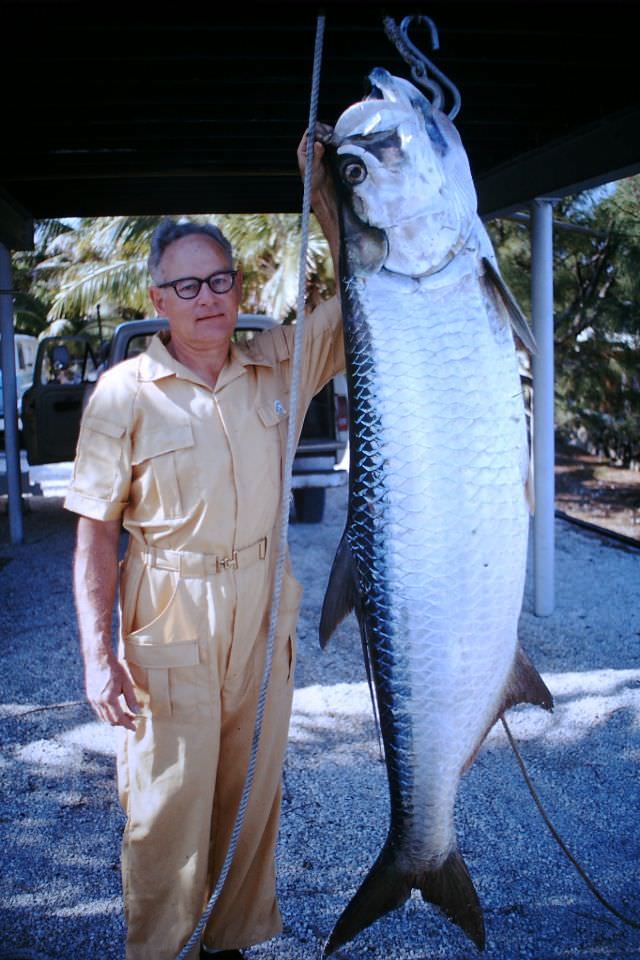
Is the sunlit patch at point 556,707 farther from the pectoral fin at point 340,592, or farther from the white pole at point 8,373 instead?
the white pole at point 8,373

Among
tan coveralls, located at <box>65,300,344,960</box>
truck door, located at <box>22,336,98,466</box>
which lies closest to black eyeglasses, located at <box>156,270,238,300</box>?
tan coveralls, located at <box>65,300,344,960</box>

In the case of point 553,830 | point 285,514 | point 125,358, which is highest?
point 125,358

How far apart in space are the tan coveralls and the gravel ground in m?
0.78

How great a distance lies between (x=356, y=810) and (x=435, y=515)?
2210mm

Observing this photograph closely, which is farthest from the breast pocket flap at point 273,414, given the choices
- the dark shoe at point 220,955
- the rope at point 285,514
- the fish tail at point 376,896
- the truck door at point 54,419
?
the truck door at point 54,419

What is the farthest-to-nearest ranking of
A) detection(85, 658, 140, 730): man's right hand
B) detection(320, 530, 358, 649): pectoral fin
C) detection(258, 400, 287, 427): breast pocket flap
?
detection(258, 400, 287, 427): breast pocket flap < detection(85, 658, 140, 730): man's right hand < detection(320, 530, 358, 649): pectoral fin

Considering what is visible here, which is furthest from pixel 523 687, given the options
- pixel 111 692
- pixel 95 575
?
pixel 95 575

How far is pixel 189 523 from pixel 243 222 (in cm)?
1247

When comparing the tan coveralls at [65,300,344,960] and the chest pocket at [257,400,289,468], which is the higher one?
the chest pocket at [257,400,289,468]

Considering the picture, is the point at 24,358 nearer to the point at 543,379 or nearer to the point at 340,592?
the point at 543,379

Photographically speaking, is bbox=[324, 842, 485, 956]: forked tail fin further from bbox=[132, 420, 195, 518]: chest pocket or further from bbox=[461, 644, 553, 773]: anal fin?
bbox=[132, 420, 195, 518]: chest pocket

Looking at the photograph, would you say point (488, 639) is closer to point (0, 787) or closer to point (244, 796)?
point (244, 796)

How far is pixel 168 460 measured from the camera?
7.24 feet

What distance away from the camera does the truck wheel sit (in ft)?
29.2
